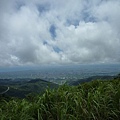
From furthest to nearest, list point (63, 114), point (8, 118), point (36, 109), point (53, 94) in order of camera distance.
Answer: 1. point (53, 94)
2. point (36, 109)
3. point (63, 114)
4. point (8, 118)

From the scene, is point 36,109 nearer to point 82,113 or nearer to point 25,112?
point 25,112

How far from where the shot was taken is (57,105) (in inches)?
183

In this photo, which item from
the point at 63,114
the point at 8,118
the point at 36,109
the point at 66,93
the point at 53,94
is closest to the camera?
the point at 8,118

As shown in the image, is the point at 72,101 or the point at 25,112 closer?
the point at 25,112

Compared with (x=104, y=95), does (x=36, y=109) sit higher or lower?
lower

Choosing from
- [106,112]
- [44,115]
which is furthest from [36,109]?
[106,112]

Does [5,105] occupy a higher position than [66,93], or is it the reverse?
[66,93]

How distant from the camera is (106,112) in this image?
4.54m

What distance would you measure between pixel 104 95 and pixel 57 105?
1.19m

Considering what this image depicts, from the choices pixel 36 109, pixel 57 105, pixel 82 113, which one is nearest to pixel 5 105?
pixel 36 109

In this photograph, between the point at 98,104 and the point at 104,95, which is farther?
the point at 104,95

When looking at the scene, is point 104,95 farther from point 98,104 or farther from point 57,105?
point 57,105

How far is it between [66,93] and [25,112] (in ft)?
4.31

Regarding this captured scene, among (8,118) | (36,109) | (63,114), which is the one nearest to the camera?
(8,118)
